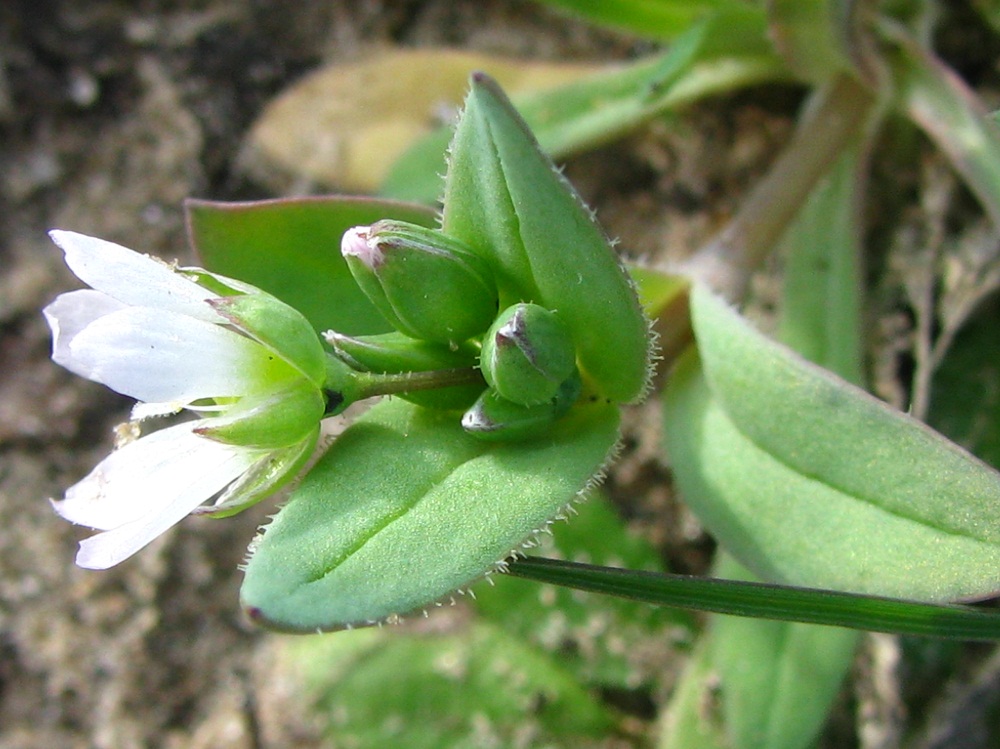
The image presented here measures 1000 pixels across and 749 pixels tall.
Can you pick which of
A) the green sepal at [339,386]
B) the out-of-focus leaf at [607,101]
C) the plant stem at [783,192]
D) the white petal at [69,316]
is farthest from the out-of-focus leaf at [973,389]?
the white petal at [69,316]

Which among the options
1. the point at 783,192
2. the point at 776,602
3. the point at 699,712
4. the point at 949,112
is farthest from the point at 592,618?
the point at 949,112

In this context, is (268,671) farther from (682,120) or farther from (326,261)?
(682,120)

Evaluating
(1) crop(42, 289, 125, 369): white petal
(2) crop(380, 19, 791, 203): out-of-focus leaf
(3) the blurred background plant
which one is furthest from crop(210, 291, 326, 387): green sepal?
(2) crop(380, 19, 791, 203): out-of-focus leaf

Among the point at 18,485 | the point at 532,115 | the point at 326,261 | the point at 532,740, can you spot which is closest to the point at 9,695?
the point at 18,485

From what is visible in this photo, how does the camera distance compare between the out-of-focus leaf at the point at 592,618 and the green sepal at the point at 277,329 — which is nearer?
the green sepal at the point at 277,329

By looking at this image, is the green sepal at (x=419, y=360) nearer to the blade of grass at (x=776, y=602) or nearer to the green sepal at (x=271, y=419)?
the green sepal at (x=271, y=419)
